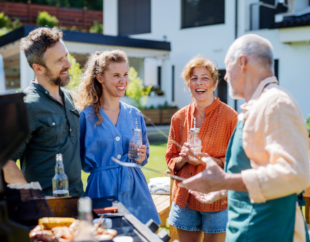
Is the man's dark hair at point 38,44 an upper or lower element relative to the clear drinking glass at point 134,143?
upper

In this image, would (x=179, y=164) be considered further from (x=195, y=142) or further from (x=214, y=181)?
(x=214, y=181)

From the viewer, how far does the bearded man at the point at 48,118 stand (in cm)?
238

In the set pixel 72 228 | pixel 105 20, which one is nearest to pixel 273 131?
pixel 72 228

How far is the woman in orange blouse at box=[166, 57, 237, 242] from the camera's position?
2.81 meters

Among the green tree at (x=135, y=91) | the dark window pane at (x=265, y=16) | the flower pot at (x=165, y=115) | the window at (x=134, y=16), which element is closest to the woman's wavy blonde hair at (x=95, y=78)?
the green tree at (x=135, y=91)

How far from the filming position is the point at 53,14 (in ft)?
103

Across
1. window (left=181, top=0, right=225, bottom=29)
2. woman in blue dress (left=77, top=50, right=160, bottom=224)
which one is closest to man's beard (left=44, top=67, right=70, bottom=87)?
woman in blue dress (left=77, top=50, right=160, bottom=224)

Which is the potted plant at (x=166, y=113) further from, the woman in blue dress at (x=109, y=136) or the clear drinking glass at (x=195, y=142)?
the clear drinking glass at (x=195, y=142)

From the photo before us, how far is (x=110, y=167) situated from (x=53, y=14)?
3209cm

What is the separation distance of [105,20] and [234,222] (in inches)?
773

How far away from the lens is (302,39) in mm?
12336

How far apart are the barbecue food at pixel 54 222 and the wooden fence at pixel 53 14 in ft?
105

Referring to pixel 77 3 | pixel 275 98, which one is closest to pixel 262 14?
pixel 275 98

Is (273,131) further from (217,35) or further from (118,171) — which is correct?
(217,35)
